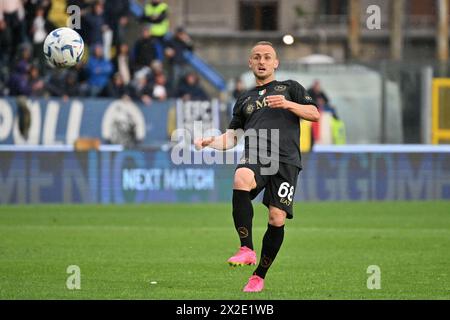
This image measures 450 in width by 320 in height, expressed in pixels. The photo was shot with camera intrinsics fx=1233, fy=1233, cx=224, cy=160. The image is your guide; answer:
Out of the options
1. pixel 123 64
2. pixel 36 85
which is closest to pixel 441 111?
pixel 123 64

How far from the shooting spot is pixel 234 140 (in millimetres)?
11523

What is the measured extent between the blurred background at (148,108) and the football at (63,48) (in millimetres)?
10357

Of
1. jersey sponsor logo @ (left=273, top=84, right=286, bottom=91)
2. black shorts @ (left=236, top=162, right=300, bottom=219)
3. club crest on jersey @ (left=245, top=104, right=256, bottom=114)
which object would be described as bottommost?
black shorts @ (left=236, top=162, right=300, bottom=219)

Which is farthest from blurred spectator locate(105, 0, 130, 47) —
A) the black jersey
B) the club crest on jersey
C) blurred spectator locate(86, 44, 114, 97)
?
the black jersey

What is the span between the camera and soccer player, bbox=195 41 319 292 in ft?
35.8

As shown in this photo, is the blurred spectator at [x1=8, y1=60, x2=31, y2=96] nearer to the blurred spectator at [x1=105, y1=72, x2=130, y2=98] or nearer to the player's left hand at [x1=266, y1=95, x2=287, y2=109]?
the blurred spectator at [x1=105, y1=72, x2=130, y2=98]

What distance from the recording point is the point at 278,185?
1093 cm

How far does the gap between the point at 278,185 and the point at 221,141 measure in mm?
856

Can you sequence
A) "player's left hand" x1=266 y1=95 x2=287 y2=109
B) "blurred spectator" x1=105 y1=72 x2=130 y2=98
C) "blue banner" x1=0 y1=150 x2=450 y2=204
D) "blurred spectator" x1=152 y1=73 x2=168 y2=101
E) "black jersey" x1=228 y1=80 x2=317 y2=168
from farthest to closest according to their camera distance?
1. "blurred spectator" x1=152 y1=73 x2=168 y2=101
2. "blurred spectator" x1=105 y1=72 x2=130 y2=98
3. "blue banner" x1=0 y1=150 x2=450 y2=204
4. "black jersey" x1=228 y1=80 x2=317 y2=168
5. "player's left hand" x1=266 y1=95 x2=287 y2=109

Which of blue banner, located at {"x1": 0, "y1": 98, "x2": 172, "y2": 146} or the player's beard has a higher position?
the player's beard

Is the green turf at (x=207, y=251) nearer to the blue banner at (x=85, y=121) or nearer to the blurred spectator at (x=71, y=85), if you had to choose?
the blue banner at (x=85, y=121)

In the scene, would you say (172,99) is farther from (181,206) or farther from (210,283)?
(210,283)
